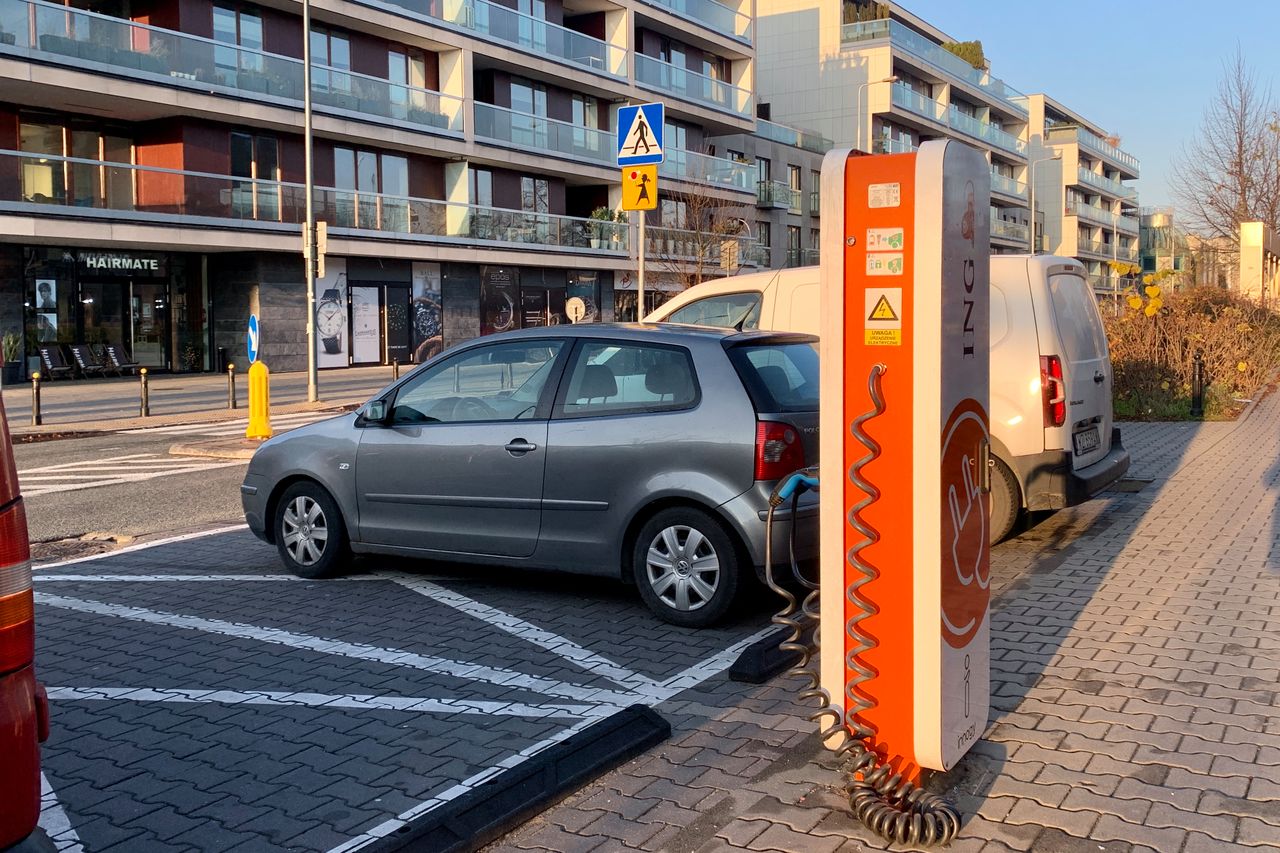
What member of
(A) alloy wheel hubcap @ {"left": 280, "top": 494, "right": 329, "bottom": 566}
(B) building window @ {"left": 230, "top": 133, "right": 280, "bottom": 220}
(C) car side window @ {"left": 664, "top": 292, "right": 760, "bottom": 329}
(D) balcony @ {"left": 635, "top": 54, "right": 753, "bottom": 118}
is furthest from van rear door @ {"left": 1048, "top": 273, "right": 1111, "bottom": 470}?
(D) balcony @ {"left": 635, "top": 54, "right": 753, "bottom": 118}

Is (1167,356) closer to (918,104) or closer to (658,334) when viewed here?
(658,334)

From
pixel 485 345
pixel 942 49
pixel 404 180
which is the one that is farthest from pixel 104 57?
pixel 942 49

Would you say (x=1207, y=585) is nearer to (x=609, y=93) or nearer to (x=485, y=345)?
(x=485, y=345)

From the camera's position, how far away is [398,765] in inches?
176

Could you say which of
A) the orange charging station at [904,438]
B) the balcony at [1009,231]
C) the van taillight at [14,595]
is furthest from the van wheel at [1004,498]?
the balcony at [1009,231]

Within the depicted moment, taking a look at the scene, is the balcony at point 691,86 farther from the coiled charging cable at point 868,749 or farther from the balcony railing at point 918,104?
the coiled charging cable at point 868,749

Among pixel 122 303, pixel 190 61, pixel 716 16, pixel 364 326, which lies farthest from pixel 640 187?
pixel 716 16

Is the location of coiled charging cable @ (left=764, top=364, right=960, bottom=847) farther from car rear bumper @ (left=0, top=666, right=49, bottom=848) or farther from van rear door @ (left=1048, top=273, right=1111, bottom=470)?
van rear door @ (left=1048, top=273, right=1111, bottom=470)

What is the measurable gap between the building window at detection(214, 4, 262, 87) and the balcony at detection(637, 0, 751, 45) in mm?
17280

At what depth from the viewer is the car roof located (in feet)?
21.6

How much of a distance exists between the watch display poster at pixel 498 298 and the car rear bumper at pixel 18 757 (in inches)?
1424

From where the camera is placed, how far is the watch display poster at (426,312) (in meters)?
36.6

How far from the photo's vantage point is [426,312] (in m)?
37.0

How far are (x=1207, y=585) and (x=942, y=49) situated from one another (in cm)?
6422
